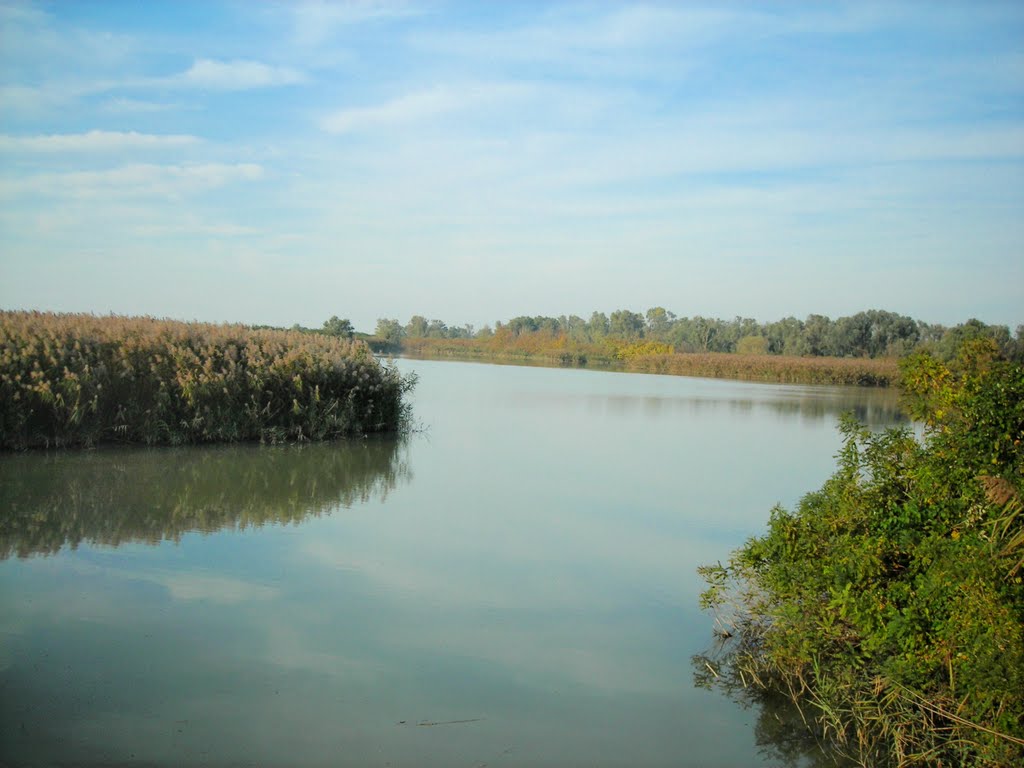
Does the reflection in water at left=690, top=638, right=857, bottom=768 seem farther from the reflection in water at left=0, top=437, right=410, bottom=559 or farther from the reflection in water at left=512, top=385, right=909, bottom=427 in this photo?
the reflection in water at left=512, top=385, right=909, bottom=427

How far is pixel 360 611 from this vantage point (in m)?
5.03

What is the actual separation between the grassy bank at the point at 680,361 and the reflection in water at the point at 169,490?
27.0 meters

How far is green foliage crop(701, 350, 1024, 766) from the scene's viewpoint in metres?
3.11

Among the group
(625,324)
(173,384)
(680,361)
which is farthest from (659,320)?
(173,384)

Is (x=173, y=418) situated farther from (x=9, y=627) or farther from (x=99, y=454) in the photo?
(x=9, y=627)

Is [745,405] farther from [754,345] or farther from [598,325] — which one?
[598,325]

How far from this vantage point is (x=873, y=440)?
4555 millimetres

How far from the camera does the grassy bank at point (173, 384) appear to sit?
31.9ft

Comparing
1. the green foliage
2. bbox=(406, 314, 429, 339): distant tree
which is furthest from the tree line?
the green foliage

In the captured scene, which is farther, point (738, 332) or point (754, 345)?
point (738, 332)

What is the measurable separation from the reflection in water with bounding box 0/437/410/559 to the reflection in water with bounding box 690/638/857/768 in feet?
13.6

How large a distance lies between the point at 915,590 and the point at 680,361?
136 feet

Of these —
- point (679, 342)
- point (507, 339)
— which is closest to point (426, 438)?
point (507, 339)

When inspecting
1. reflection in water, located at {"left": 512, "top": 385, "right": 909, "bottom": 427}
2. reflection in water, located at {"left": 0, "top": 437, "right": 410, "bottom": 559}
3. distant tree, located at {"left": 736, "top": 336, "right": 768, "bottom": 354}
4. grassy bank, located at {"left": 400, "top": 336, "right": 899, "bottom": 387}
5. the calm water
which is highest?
distant tree, located at {"left": 736, "top": 336, "right": 768, "bottom": 354}
